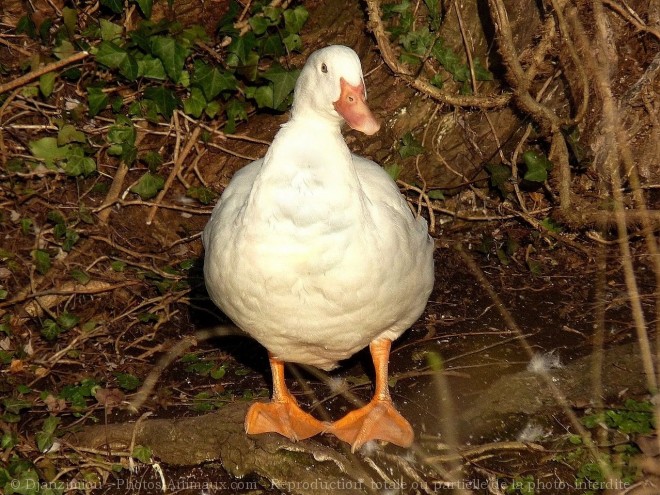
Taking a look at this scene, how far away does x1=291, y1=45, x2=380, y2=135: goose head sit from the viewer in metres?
3.57

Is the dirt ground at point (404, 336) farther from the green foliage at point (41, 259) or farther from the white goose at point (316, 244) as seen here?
→ the white goose at point (316, 244)

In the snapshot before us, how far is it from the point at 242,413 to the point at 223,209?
108 centimetres

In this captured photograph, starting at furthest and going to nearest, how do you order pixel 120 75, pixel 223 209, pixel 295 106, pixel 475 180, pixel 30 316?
pixel 475 180 < pixel 120 75 < pixel 30 316 < pixel 223 209 < pixel 295 106

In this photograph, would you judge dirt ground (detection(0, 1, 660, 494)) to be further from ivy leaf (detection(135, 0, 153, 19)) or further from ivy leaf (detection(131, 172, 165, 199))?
ivy leaf (detection(135, 0, 153, 19))

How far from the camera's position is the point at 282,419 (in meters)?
4.27

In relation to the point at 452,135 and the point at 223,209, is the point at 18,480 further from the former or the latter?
the point at 452,135

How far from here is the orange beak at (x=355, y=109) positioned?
11.6 ft

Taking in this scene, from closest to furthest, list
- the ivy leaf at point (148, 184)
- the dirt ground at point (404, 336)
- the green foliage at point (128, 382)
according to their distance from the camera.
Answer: the dirt ground at point (404, 336) → the green foliage at point (128, 382) → the ivy leaf at point (148, 184)

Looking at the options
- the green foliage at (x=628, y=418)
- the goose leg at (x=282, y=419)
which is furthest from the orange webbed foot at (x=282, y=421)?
the green foliage at (x=628, y=418)

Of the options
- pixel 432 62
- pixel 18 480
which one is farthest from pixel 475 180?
pixel 18 480

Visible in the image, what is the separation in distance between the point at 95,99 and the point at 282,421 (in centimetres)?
301

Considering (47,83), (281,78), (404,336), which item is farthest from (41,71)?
(404,336)

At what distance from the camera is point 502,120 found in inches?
252

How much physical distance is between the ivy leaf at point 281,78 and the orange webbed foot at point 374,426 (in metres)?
2.50
